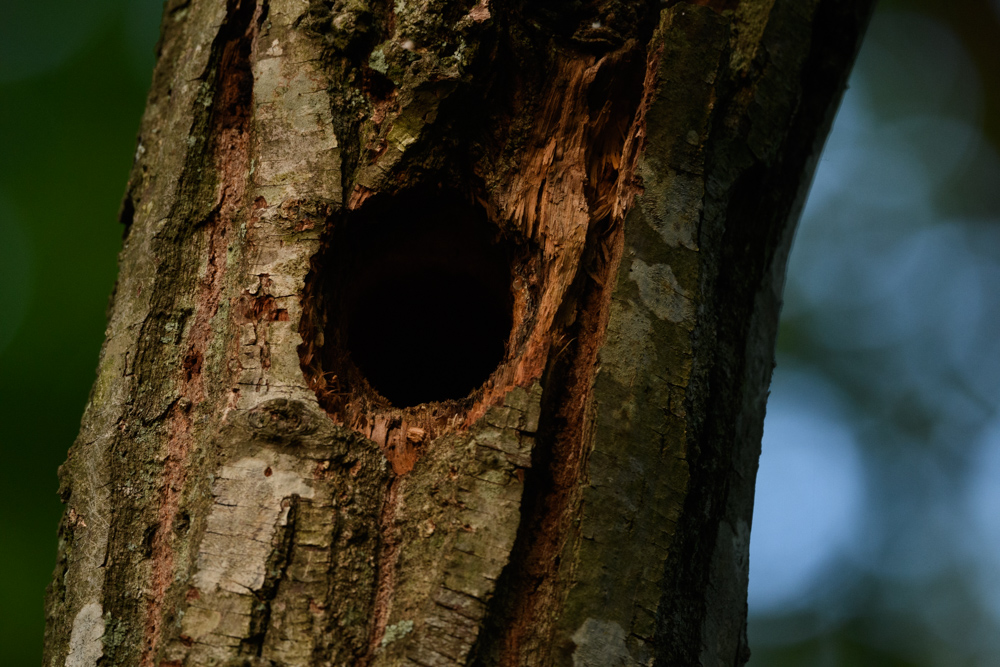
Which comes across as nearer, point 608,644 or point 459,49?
point 608,644

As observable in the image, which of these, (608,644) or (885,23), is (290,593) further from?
(885,23)

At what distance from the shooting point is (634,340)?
4.57 ft

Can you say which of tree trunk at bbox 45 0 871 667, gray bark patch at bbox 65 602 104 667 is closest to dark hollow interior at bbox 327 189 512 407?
tree trunk at bbox 45 0 871 667

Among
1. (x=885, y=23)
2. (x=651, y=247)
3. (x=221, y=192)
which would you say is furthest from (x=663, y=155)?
(x=885, y=23)

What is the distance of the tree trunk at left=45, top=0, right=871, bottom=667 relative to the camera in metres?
1.26

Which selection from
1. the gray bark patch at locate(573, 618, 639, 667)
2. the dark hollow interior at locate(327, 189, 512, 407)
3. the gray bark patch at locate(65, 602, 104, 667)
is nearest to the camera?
the gray bark patch at locate(573, 618, 639, 667)

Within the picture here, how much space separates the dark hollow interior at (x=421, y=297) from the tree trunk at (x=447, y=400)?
0.02 meters

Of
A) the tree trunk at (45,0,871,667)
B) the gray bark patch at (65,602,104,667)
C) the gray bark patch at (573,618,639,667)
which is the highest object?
the tree trunk at (45,0,871,667)

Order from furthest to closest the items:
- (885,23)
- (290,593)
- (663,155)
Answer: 1. (885,23)
2. (663,155)
3. (290,593)

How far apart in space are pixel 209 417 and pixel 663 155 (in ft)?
3.06

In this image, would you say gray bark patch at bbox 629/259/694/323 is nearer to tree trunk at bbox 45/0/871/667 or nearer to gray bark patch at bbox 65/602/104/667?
tree trunk at bbox 45/0/871/667

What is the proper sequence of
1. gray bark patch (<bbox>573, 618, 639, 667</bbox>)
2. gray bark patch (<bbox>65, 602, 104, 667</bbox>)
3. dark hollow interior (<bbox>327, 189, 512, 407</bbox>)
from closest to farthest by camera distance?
gray bark patch (<bbox>573, 618, 639, 667</bbox>) < gray bark patch (<bbox>65, 602, 104, 667</bbox>) < dark hollow interior (<bbox>327, 189, 512, 407</bbox>)

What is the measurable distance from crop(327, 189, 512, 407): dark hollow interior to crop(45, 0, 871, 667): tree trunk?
23 mm

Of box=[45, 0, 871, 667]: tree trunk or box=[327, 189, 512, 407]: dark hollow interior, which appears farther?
box=[327, 189, 512, 407]: dark hollow interior
